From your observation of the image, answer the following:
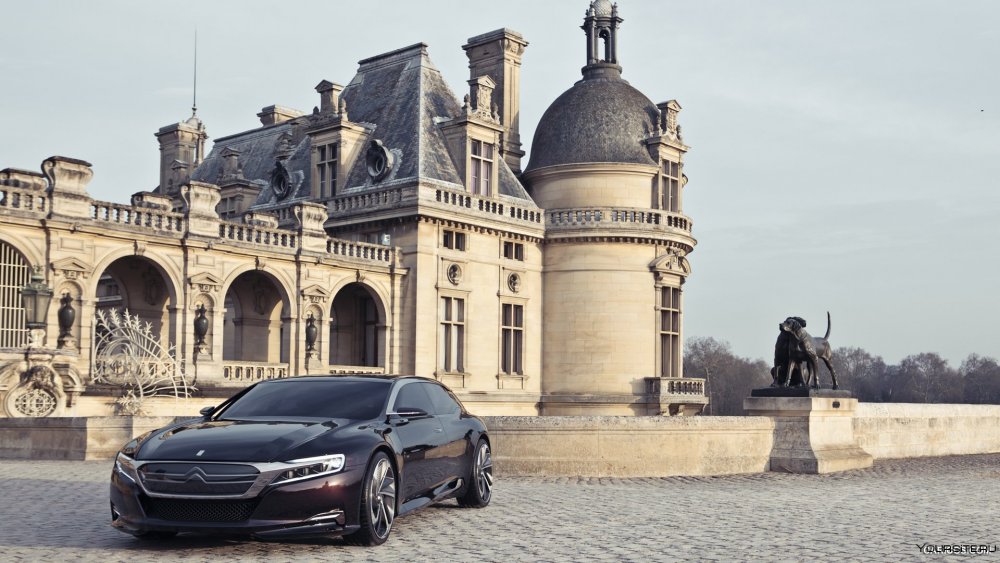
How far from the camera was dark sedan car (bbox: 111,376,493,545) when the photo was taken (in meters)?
9.22

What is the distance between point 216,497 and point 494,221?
104ft

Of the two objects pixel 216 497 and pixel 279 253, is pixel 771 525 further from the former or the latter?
pixel 279 253

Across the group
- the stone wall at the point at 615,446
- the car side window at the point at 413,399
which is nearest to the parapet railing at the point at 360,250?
the stone wall at the point at 615,446

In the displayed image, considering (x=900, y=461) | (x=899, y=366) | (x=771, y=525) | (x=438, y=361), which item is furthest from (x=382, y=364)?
(x=899, y=366)

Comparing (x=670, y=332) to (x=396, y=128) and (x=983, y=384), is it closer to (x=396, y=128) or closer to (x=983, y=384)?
(x=396, y=128)

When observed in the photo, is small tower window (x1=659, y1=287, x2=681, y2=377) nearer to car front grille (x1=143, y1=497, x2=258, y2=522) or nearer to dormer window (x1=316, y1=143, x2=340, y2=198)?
dormer window (x1=316, y1=143, x2=340, y2=198)

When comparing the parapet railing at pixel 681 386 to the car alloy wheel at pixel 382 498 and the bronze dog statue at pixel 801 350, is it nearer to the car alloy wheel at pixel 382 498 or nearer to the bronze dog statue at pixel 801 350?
the bronze dog statue at pixel 801 350

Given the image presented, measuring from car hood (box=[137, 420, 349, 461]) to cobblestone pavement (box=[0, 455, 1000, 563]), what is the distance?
2.81 feet

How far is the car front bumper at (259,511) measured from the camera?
919 centimetres

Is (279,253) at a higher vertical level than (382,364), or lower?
higher

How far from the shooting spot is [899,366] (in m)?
186

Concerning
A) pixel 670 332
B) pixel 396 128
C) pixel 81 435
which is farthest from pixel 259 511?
pixel 670 332

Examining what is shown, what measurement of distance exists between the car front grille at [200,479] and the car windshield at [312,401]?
1524mm

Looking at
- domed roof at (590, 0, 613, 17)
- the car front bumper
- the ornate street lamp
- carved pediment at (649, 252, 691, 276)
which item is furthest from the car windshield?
domed roof at (590, 0, 613, 17)
